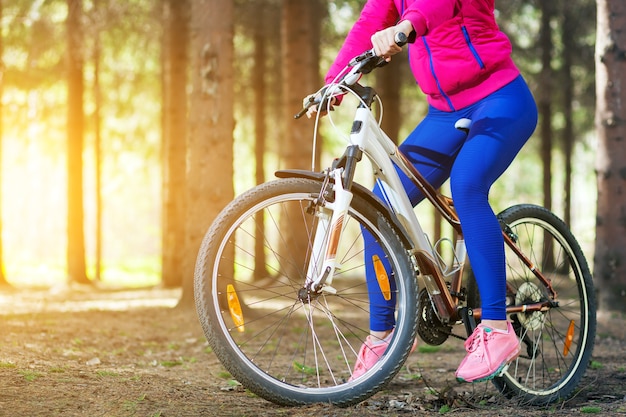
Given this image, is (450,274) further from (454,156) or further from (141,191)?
(141,191)

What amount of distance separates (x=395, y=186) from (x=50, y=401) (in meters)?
1.69

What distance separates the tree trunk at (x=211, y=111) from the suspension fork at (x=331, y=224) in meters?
4.43

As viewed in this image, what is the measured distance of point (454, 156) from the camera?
3613 millimetres

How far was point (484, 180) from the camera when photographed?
11.0ft

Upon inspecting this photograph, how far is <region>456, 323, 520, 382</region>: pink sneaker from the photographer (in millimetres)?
3324

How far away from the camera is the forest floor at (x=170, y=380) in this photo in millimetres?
3043

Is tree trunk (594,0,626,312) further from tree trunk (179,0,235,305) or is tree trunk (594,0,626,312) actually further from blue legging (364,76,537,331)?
blue legging (364,76,537,331)

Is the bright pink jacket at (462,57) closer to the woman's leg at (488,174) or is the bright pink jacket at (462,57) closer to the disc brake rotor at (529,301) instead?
the woman's leg at (488,174)

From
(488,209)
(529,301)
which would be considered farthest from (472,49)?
(529,301)

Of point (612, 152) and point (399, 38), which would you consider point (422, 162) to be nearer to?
point (399, 38)

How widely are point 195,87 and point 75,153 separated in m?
7.59

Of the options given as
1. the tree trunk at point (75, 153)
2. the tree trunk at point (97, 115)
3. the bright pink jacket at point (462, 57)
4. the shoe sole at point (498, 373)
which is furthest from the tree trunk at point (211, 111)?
the tree trunk at point (97, 115)

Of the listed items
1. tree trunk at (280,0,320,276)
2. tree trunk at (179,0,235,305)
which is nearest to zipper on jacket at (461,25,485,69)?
tree trunk at (179,0,235,305)

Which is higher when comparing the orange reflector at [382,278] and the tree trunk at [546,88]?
the tree trunk at [546,88]
